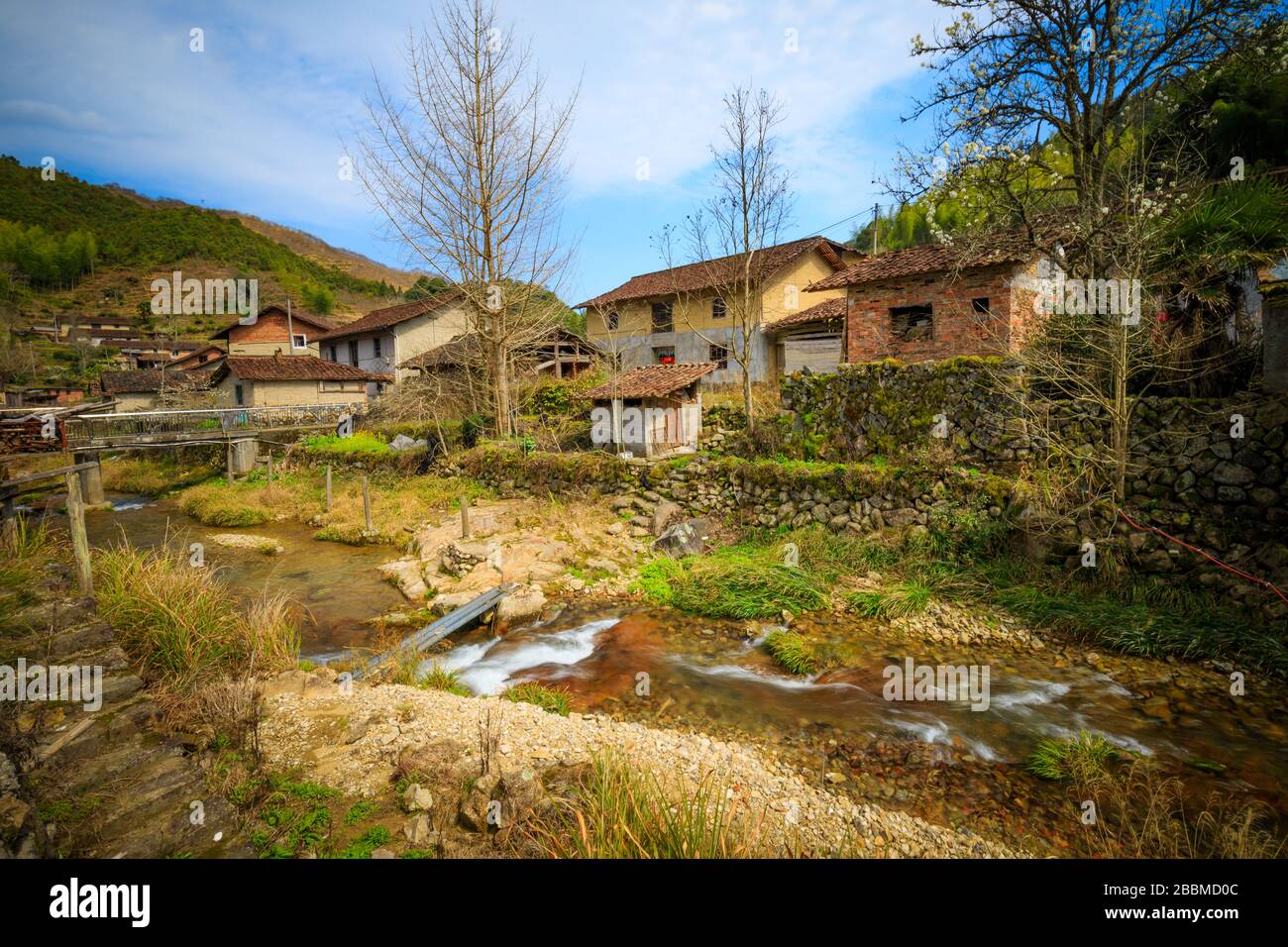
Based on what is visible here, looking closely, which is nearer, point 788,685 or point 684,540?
point 788,685

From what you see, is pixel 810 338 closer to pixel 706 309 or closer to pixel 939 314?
pixel 706 309

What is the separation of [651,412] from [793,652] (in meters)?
9.36

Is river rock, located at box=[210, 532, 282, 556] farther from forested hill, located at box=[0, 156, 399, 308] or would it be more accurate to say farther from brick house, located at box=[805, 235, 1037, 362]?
forested hill, located at box=[0, 156, 399, 308]

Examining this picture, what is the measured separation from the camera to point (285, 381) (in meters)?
30.0

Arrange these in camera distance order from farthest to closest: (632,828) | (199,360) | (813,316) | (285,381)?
(199,360) < (285,381) < (813,316) < (632,828)

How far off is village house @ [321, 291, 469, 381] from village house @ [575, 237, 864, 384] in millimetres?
10064

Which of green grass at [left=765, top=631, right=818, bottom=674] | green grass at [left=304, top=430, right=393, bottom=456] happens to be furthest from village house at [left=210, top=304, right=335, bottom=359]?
green grass at [left=765, top=631, right=818, bottom=674]

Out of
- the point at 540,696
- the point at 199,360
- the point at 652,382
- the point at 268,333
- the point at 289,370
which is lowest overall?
the point at 540,696

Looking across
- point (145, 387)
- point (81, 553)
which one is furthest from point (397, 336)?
point (81, 553)

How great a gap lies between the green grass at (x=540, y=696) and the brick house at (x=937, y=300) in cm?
1322

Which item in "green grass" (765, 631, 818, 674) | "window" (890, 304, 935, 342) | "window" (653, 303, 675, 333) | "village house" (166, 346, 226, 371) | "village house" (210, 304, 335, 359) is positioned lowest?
"green grass" (765, 631, 818, 674)

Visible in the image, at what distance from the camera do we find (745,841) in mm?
3359

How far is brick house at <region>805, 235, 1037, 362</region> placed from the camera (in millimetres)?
15023
